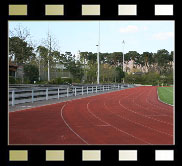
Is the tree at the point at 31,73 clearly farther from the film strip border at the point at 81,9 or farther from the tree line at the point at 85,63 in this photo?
the film strip border at the point at 81,9

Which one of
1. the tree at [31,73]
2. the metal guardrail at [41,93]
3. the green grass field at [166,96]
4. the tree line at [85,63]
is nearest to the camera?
the metal guardrail at [41,93]

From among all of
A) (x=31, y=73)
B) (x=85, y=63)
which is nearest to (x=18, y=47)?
(x=31, y=73)

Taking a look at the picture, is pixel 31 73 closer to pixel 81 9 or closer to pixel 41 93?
pixel 41 93

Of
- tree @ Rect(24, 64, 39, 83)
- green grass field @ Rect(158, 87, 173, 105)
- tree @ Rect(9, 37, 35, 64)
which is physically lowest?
green grass field @ Rect(158, 87, 173, 105)

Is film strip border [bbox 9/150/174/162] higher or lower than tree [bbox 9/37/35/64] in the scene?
lower

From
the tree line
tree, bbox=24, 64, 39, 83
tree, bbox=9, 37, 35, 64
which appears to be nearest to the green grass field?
the tree line

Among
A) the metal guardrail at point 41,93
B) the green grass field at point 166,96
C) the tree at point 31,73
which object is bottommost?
the green grass field at point 166,96

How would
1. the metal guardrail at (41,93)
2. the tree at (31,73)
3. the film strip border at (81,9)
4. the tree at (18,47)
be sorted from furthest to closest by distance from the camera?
the tree at (31,73) → the tree at (18,47) → the metal guardrail at (41,93) → the film strip border at (81,9)

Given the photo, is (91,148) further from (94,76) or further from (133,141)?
(94,76)

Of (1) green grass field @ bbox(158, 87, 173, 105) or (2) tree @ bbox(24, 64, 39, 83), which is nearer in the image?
(1) green grass field @ bbox(158, 87, 173, 105)

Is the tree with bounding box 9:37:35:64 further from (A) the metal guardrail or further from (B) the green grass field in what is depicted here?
(B) the green grass field

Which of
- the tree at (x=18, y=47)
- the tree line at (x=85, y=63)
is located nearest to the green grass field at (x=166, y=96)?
the tree line at (x=85, y=63)

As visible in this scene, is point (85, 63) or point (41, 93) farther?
point (85, 63)
